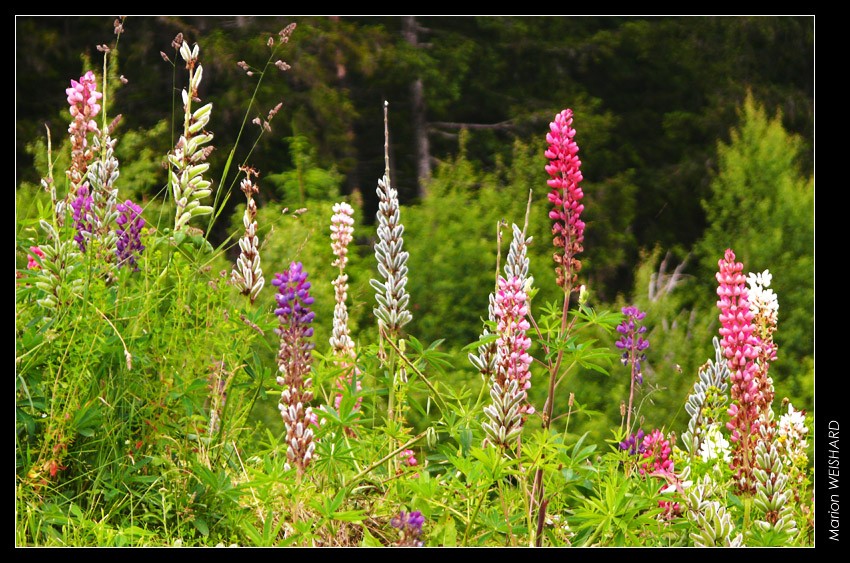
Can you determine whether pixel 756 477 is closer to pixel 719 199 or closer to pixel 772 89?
pixel 719 199

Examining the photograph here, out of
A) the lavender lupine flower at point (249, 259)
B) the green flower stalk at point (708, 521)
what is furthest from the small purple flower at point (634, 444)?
the lavender lupine flower at point (249, 259)

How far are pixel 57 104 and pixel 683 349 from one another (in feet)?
17.7

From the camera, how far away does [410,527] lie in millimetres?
2791

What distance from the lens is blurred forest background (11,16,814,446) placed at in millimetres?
7133

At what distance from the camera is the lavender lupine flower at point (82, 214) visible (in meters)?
3.37

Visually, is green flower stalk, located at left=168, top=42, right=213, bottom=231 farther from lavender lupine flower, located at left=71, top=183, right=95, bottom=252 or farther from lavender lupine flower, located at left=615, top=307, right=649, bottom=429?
lavender lupine flower, located at left=615, top=307, right=649, bottom=429

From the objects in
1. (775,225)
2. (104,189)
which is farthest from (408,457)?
(775,225)

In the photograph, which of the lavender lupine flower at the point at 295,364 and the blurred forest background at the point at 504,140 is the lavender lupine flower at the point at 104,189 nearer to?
the lavender lupine flower at the point at 295,364

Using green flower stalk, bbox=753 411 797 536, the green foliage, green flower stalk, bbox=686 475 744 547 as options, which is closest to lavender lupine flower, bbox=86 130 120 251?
green flower stalk, bbox=686 475 744 547

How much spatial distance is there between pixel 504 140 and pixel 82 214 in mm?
7006

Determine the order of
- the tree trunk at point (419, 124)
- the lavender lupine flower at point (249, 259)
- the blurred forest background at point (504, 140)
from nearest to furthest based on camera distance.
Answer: the lavender lupine flower at point (249, 259) < the blurred forest background at point (504, 140) < the tree trunk at point (419, 124)

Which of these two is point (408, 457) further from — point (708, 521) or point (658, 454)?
point (708, 521)

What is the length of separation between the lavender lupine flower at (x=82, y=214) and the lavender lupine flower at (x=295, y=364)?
0.84 metres
